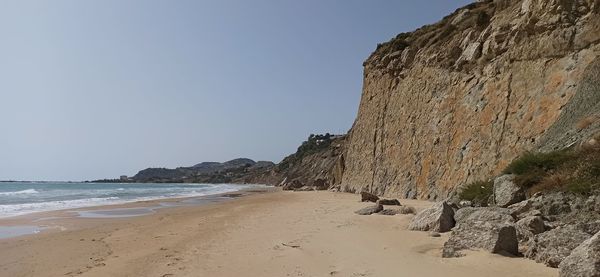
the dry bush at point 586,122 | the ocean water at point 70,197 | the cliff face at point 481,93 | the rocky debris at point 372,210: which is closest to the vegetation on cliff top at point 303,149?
the ocean water at point 70,197

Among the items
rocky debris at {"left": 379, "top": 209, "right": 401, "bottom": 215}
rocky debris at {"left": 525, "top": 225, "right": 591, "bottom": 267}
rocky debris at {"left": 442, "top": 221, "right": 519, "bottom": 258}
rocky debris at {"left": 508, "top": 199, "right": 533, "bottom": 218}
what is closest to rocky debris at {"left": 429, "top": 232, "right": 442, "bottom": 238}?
rocky debris at {"left": 442, "top": 221, "right": 519, "bottom": 258}

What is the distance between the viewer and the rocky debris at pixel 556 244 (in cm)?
570

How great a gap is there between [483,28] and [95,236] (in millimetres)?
18501

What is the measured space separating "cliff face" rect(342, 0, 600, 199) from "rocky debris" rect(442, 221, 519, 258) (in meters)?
4.58

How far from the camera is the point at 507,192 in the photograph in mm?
9148

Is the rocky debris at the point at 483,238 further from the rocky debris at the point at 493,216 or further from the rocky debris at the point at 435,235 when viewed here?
the rocky debris at the point at 435,235

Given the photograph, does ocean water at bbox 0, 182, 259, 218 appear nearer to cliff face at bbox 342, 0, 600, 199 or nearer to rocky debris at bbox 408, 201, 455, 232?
cliff face at bbox 342, 0, 600, 199

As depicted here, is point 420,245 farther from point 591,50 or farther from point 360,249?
point 591,50

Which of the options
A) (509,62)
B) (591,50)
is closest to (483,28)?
(509,62)

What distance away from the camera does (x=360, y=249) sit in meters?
8.08

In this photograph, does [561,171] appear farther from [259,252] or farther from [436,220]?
[259,252]

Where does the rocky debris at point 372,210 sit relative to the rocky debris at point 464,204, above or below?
below

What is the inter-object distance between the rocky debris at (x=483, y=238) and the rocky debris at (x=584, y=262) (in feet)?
4.53

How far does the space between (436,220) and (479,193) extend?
7.26 feet
